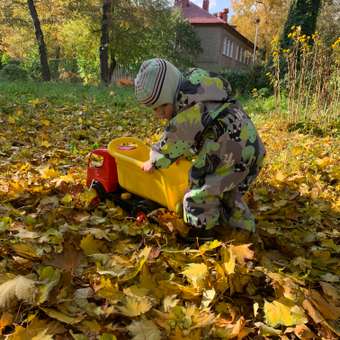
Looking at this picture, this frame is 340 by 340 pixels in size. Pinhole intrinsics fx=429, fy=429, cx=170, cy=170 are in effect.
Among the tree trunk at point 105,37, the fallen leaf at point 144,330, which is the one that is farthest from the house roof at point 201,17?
the fallen leaf at point 144,330

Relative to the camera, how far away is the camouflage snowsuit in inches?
80.6

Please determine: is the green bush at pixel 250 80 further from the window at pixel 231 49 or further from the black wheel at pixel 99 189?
the window at pixel 231 49

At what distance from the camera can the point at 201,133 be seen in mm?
2086

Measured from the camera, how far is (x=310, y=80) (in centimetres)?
650

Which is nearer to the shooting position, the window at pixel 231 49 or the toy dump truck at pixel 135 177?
the toy dump truck at pixel 135 177

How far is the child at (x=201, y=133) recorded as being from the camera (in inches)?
80.2

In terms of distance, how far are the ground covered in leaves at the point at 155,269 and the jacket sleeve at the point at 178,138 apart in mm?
343

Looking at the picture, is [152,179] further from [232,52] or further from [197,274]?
[232,52]

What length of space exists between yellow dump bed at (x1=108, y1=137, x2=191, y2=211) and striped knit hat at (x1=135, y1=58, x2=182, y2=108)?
0.38 meters

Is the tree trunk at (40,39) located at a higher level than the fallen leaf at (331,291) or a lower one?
higher

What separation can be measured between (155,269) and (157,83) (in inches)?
33.6

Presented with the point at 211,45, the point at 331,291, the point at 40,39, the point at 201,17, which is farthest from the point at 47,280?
the point at 201,17

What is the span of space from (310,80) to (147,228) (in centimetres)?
509

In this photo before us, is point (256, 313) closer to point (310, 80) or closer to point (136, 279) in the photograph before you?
point (136, 279)
